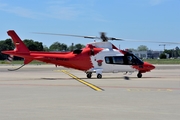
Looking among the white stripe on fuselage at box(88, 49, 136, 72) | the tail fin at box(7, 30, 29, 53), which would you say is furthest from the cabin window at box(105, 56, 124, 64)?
the tail fin at box(7, 30, 29, 53)

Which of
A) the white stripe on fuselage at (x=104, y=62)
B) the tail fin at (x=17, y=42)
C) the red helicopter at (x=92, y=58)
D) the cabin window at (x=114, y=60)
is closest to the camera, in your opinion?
the tail fin at (x=17, y=42)

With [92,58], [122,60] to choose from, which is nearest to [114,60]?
[122,60]

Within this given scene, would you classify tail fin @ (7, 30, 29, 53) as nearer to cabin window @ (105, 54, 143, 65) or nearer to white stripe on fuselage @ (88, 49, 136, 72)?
white stripe on fuselage @ (88, 49, 136, 72)

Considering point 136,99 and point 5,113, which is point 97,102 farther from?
point 5,113

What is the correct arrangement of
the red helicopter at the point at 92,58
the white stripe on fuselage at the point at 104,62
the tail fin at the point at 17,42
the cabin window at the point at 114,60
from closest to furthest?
the tail fin at the point at 17,42, the red helicopter at the point at 92,58, the white stripe on fuselage at the point at 104,62, the cabin window at the point at 114,60

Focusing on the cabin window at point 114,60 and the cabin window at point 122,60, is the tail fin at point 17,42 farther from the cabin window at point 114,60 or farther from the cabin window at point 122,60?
the cabin window at point 122,60

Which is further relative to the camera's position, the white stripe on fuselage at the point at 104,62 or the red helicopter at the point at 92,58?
the white stripe on fuselage at the point at 104,62

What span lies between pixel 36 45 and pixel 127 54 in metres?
125

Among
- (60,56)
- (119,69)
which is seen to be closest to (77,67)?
(60,56)

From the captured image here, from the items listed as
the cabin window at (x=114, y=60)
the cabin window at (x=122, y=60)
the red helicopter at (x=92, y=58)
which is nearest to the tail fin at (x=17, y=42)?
the red helicopter at (x=92, y=58)

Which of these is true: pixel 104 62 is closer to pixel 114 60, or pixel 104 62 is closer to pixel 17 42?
pixel 114 60

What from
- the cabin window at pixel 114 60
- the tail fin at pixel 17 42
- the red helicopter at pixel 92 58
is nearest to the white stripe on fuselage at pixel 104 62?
the red helicopter at pixel 92 58

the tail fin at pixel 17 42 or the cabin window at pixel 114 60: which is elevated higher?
the tail fin at pixel 17 42

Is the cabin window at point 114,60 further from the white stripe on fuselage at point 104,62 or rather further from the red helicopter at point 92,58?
the white stripe on fuselage at point 104,62
